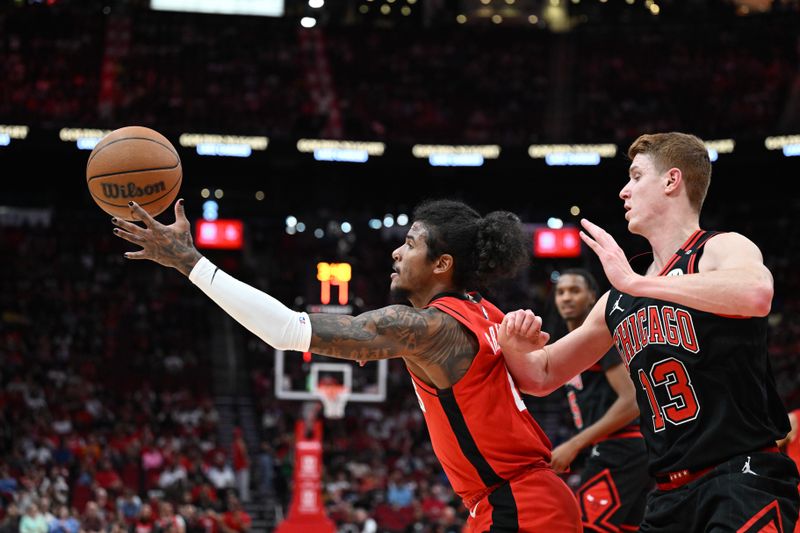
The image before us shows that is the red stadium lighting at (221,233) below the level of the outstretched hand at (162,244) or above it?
above

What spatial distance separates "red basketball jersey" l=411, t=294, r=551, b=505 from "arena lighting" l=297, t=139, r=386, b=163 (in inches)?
680

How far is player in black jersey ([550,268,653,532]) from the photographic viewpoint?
532 centimetres

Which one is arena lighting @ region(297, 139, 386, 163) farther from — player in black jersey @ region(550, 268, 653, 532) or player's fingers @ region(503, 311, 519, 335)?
player's fingers @ region(503, 311, 519, 335)

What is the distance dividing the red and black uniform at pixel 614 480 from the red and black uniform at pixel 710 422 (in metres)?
1.91

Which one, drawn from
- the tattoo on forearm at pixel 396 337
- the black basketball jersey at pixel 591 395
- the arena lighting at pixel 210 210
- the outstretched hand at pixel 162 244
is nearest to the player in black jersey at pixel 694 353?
the tattoo on forearm at pixel 396 337

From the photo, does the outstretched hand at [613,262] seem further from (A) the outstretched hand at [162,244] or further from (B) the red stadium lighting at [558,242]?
(B) the red stadium lighting at [558,242]

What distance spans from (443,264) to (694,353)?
95 centimetres

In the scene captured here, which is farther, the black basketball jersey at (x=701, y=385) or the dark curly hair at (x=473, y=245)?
the dark curly hair at (x=473, y=245)

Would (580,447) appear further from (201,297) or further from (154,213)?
(201,297)

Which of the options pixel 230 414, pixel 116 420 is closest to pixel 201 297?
pixel 230 414

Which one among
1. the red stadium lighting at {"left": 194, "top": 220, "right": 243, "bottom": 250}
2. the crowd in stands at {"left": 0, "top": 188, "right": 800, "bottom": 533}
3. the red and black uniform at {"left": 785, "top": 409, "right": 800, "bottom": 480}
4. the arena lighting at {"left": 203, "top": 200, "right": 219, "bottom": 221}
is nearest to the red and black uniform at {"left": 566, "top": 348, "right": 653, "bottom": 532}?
the red and black uniform at {"left": 785, "top": 409, "right": 800, "bottom": 480}

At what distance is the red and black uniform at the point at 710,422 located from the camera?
319 centimetres

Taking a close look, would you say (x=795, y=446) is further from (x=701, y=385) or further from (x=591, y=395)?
(x=701, y=385)

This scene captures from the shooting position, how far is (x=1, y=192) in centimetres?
2348
